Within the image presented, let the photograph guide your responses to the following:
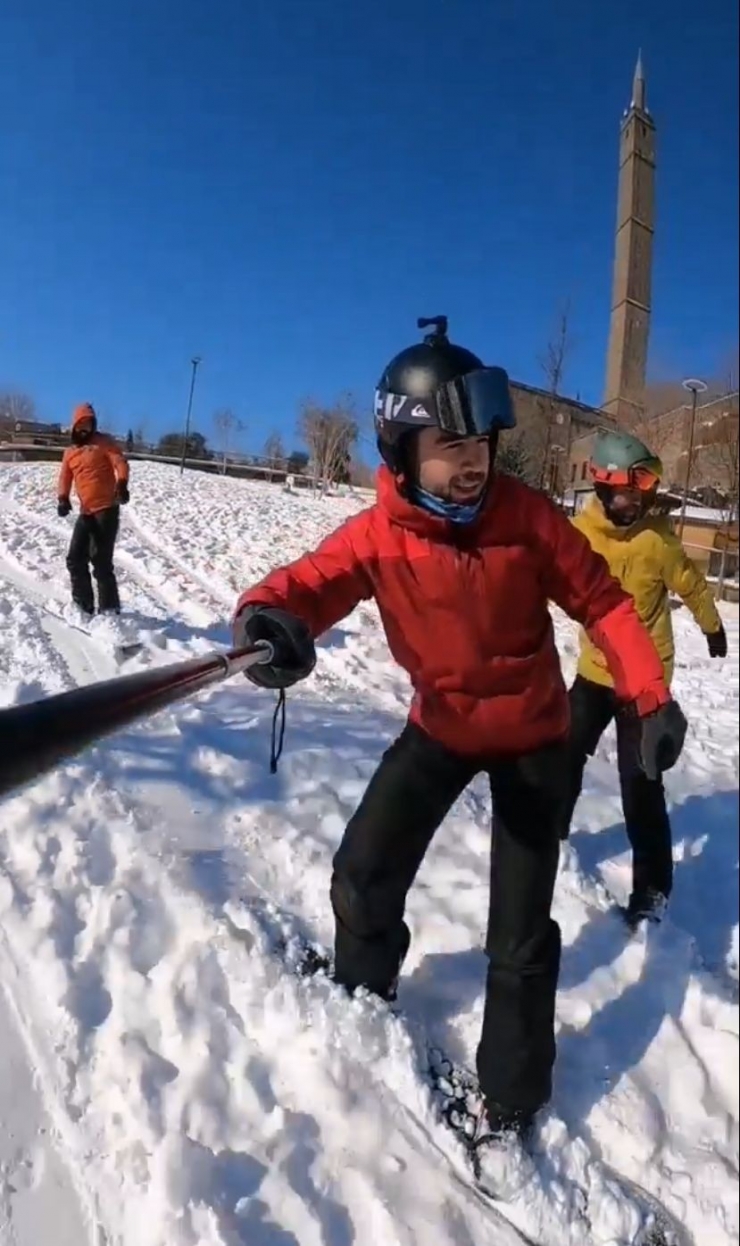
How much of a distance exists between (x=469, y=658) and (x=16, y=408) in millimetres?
788

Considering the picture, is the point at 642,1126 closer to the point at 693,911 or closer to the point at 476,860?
the point at 476,860

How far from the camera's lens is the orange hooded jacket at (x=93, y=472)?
1.33m

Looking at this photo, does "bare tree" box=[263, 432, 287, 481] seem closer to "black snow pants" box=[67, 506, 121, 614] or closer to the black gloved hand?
"black snow pants" box=[67, 506, 121, 614]

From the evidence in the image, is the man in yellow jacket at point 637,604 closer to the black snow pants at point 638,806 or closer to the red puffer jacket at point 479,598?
the black snow pants at point 638,806

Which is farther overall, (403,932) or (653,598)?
(653,598)

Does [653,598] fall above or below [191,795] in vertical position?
above

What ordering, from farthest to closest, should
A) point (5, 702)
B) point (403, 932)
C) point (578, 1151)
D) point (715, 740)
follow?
point (715, 740)
point (403, 932)
point (578, 1151)
point (5, 702)

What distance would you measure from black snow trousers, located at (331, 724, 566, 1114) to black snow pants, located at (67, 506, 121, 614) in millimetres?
575

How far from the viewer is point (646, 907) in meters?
2.41

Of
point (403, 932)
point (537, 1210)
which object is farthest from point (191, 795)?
point (537, 1210)

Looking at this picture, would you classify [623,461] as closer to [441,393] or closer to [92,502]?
[441,393]

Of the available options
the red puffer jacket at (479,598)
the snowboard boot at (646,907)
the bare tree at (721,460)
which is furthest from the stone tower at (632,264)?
the snowboard boot at (646,907)

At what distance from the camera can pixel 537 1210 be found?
146 centimetres

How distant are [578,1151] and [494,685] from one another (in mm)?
868
